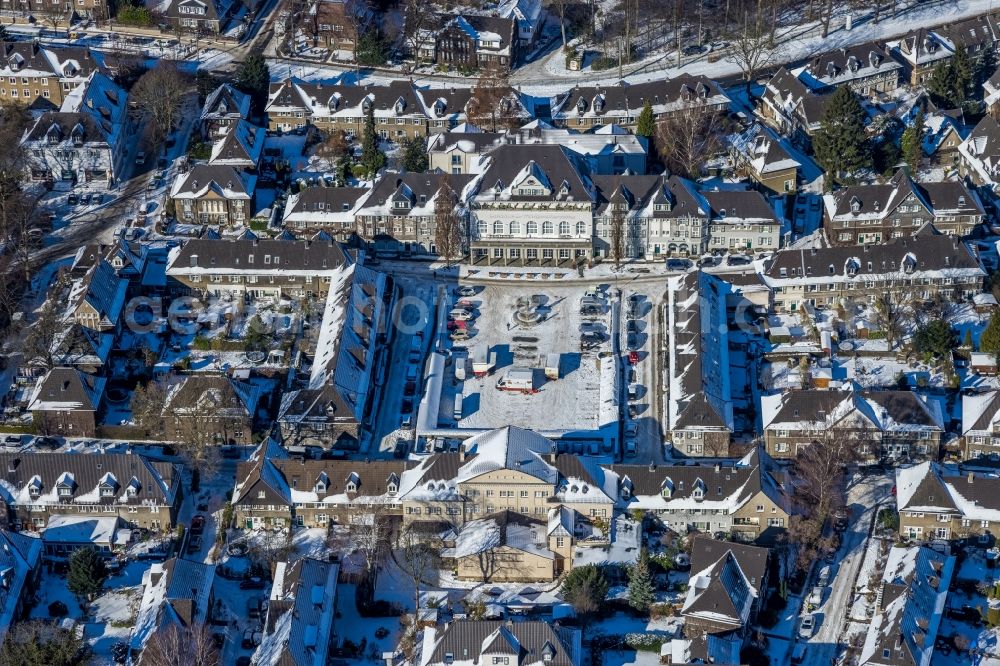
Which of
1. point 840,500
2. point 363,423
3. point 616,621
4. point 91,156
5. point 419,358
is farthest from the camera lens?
point 91,156

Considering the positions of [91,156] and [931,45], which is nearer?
[91,156]

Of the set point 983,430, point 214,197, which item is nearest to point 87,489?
point 214,197

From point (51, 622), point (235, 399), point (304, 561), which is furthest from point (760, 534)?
point (51, 622)

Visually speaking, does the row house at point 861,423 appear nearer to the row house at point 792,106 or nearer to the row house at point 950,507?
the row house at point 950,507

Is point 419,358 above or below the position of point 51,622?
above

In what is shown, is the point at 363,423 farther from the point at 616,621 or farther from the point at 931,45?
the point at 931,45

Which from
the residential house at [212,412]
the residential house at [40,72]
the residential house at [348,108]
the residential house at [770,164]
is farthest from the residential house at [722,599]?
the residential house at [40,72]
